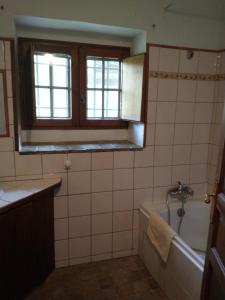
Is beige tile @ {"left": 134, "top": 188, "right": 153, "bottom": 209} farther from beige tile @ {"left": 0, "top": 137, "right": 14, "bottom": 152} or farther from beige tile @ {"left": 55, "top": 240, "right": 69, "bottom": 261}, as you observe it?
beige tile @ {"left": 0, "top": 137, "right": 14, "bottom": 152}

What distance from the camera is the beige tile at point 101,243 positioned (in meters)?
2.22

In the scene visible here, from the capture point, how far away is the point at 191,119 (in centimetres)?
227

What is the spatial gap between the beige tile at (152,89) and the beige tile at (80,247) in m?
1.38

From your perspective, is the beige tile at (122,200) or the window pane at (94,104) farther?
the window pane at (94,104)

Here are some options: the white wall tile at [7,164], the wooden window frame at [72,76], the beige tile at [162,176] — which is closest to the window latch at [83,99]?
the wooden window frame at [72,76]

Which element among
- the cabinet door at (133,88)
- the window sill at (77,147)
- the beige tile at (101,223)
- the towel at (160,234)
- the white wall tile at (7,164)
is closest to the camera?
the towel at (160,234)

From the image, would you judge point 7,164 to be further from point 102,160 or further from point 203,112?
point 203,112

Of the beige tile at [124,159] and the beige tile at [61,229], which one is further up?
the beige tile at [124,159]

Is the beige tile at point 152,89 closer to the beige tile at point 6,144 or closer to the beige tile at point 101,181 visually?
the beige tile at point 101,181

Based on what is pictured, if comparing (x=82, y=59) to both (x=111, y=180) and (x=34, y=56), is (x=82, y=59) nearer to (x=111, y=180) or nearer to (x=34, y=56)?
(x=34, y=56)

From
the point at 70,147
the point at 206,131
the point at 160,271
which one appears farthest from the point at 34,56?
the point at 160,271

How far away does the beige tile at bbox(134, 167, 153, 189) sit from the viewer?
2.21 m

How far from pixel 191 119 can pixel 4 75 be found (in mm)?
1626

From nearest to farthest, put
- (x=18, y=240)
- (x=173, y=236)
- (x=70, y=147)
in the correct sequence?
(x=18, y=240) → (x=173, y=236) → (x=70, y=147)
